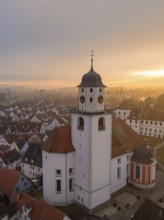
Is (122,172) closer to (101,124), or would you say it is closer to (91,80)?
(101,124)

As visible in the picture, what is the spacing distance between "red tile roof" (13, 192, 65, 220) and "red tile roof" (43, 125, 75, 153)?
246 inches

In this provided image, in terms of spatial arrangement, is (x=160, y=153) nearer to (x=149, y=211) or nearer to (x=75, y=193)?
(x=75, y=193)

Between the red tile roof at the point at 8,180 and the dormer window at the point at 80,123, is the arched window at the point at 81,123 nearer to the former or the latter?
the dormer window at the point at 80,123

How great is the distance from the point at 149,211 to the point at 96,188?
892cm

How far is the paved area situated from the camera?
1168 inches

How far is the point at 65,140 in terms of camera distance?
31.2 meters

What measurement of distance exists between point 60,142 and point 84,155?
11.3 ft

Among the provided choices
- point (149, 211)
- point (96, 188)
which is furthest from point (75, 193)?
point (149, 211)

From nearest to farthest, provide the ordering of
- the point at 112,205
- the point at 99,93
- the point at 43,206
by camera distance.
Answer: the point at 43,206, the point at 99,93, the point at 112,205

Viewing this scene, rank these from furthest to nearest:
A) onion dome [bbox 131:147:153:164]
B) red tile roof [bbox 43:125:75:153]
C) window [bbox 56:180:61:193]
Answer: onion dome [bbox 131:147:153:164] < window [bbox 56:180:61:193] < red tile roof [bbox 43:125:75:153]

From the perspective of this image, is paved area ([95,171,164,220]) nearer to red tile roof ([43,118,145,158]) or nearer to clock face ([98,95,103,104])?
red tile roof ([43,118,145,158])

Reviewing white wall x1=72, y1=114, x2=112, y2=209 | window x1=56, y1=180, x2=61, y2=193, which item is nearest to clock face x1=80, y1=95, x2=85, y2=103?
white wall x1=72, y1=114, x2=112, y2=209

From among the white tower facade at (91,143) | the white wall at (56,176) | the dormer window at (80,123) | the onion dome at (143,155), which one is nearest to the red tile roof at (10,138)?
the white wall at (56,176)

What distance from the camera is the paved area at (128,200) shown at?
2966 centimetres
